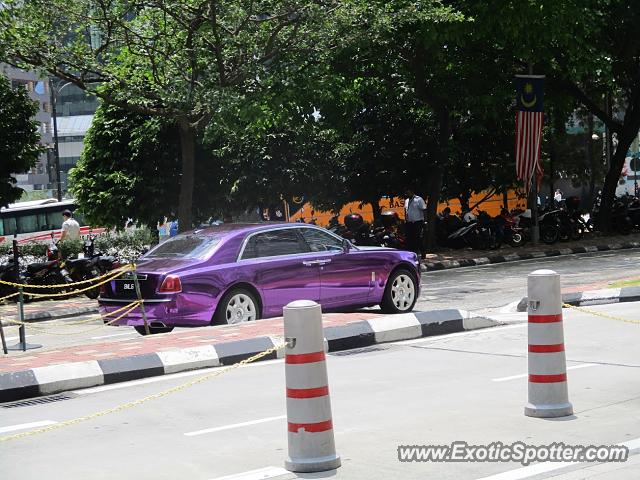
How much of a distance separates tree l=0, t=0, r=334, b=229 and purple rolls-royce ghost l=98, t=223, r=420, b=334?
6977 millimetres

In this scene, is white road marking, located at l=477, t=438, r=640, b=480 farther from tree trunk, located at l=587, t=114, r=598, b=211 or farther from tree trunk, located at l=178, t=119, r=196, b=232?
tree trunk, located at l=587, t=114, r=598, b=211

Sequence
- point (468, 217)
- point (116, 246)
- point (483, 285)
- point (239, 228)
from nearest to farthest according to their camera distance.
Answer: point (239, 228)
point (483, 285)
point (116, 246)
point (468, 217)

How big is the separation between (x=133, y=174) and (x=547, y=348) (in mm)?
29988

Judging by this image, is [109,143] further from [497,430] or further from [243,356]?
[497,430]

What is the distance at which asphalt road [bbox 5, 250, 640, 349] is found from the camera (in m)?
15.5

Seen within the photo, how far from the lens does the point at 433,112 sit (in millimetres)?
31844

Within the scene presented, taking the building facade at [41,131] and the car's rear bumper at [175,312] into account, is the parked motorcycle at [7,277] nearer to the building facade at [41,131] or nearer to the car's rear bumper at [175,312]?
the car's rear bumper at [175,312]

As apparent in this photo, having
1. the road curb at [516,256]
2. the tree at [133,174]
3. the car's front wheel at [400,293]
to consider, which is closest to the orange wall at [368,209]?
the tree at [133,174]

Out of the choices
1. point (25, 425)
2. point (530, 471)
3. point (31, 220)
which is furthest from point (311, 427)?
point (31, 220)

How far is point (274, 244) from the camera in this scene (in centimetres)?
1459

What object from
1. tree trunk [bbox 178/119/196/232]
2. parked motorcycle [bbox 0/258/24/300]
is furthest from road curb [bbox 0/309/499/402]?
parked motorcycle [bbox 0/258/24/300]

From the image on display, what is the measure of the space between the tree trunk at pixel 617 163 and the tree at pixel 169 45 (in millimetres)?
13028

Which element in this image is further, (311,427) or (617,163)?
(617,163)

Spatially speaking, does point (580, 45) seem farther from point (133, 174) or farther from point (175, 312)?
point (175, 312)
